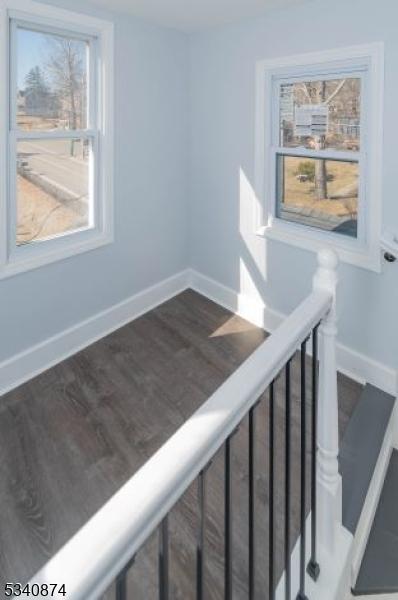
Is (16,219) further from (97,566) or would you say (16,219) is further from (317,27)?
(97,566)

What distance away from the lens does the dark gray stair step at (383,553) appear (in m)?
1.85

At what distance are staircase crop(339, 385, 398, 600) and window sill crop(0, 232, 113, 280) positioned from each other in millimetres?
2128

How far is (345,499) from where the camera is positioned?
77.6 inches

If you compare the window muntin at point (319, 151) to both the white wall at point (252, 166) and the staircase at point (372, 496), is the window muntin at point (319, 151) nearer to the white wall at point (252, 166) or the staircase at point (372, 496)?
the white wall at point (252, 166)

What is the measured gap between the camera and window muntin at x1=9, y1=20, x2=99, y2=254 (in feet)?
9.08

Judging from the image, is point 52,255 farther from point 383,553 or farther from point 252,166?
point 383,553

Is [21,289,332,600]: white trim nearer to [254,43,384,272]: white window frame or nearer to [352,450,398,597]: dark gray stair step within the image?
[352,450,398,597]: dark gray stair step

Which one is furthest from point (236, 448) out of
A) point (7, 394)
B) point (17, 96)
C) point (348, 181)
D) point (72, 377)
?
point (17, 96)

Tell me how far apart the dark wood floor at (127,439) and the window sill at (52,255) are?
0.71 metres

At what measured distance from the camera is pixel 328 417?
1.62 m

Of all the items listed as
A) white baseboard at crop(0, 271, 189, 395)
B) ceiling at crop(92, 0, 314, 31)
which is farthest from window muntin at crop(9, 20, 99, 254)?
white baseboard at crop(0, 271, 189, 395)

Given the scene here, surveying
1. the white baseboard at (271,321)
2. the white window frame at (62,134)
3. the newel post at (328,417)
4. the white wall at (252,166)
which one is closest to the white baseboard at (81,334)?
the white baseboard at (271,321)

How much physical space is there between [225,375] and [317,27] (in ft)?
7.45

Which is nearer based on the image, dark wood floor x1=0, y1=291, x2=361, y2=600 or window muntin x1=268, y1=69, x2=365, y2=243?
dark wood floor x1=0, y1=291, x2=361, y2=600
